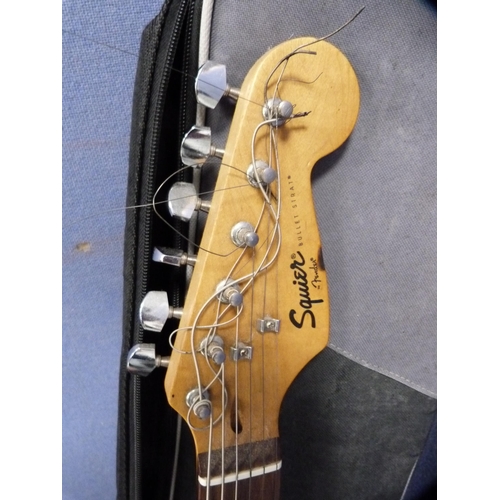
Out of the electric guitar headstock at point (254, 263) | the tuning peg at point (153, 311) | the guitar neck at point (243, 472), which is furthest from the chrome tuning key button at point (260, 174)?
the guitar neck at point (243, 472)

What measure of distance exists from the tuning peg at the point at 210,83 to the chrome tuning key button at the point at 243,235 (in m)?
0.12

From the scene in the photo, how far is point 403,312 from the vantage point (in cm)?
63

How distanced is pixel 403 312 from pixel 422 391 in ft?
0.45

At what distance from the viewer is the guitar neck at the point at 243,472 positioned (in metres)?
0.48

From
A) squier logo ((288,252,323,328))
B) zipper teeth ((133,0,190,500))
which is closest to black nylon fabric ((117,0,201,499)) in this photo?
zipper teeth ((133,0,190,500))

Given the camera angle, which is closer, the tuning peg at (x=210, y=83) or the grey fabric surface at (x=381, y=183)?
the tuning peg at (x=210, y=83)

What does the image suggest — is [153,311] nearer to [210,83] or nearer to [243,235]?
[243,235]

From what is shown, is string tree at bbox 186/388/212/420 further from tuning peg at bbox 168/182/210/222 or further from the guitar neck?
tuning peg at bbox 168/182/210/222

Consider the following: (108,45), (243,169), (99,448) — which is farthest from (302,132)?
(99,448)

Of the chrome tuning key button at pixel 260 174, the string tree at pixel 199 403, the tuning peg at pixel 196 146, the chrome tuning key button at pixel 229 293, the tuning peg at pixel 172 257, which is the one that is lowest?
the string tree at pixel 199 403

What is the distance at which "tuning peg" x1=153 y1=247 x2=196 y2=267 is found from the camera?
16.8 inches

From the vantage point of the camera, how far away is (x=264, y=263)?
0.45 metres

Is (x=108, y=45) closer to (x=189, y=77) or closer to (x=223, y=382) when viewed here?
(x=189, y=77)

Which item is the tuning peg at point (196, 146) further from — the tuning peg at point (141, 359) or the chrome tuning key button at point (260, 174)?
the tuning peg at point (141, 359)
